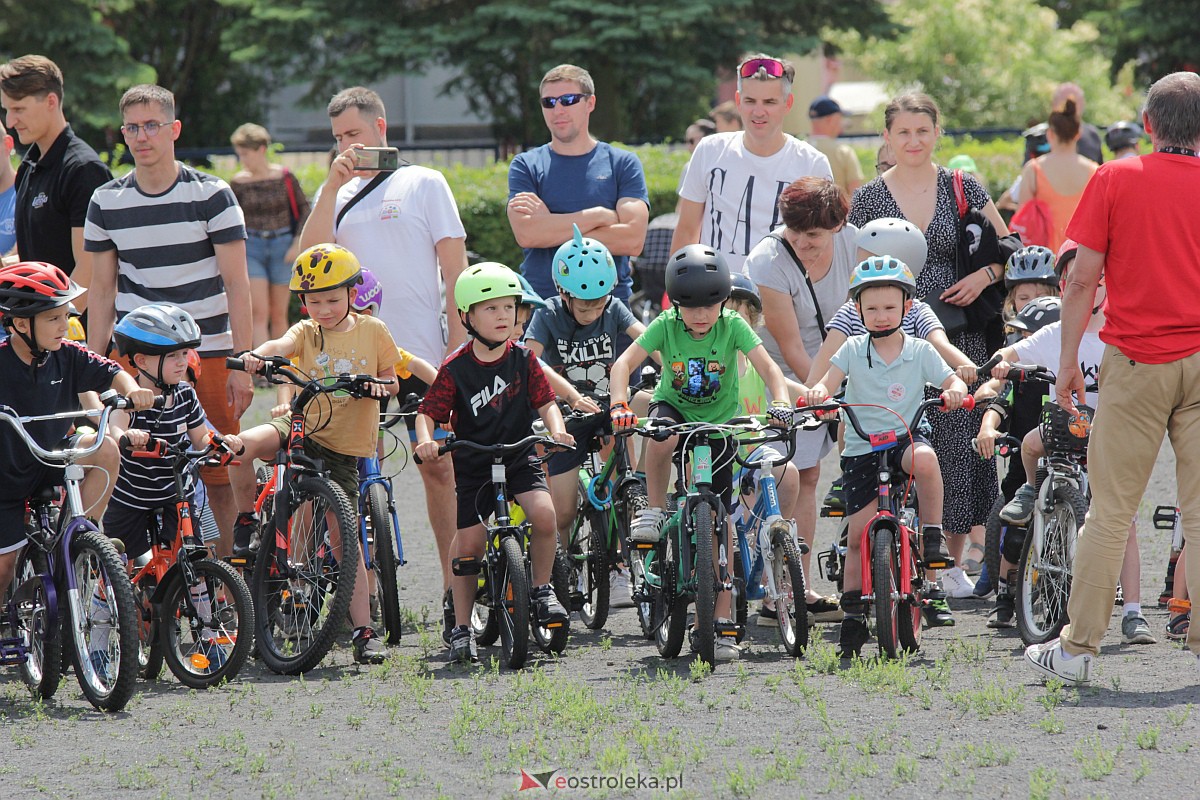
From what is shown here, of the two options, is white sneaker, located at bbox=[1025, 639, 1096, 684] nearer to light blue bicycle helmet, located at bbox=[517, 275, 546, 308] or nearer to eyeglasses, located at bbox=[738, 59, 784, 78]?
light blue bicycle helmet, located at bbox=[517, 275, 546, 308]

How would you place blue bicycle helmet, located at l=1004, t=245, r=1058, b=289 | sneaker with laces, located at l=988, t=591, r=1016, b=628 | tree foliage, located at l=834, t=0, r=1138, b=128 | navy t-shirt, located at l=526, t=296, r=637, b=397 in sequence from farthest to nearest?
1. tree foliage, located at l=834, t=0, r=1138, b=128
2. blue bicycle helmet, located at l=1004, t=245, r=1058, b=289
3. navy t-shirt, located at l=526, t=296, r=637, b=397
4. sneaker with laces, located at l=988, t=591, r=1016, b=628

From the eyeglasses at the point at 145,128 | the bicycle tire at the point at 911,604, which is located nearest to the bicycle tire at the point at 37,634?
the eyeglasses at the point at 145,128

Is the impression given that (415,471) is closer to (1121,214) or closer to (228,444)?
(228,444)

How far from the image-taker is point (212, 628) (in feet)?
22.2

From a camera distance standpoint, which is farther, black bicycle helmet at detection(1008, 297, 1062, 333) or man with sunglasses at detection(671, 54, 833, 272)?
man with sunglasses at detection(671, 54, 833, 272)

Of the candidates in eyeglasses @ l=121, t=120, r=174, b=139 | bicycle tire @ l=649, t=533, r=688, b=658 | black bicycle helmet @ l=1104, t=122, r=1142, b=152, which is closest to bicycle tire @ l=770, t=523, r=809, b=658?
bicycle tire @ l=649, t=533, r=688, b=658

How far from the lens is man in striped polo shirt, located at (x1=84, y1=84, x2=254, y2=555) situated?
25.3ft

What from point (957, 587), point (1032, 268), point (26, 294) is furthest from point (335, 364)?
point (1032, 268)

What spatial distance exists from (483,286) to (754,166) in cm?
221

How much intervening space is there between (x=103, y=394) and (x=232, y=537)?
166 cm

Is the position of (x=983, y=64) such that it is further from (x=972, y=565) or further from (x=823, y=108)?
(x=972, y=565)

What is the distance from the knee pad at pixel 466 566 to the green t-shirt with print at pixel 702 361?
3.76 feet

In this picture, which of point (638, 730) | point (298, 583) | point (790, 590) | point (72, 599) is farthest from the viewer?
point (298, 583)

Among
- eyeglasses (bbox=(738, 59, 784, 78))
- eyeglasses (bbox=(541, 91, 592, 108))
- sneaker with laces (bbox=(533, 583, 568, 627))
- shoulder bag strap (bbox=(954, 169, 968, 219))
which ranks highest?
eyeglasses (bbox=(738, 59, 784, 78))
